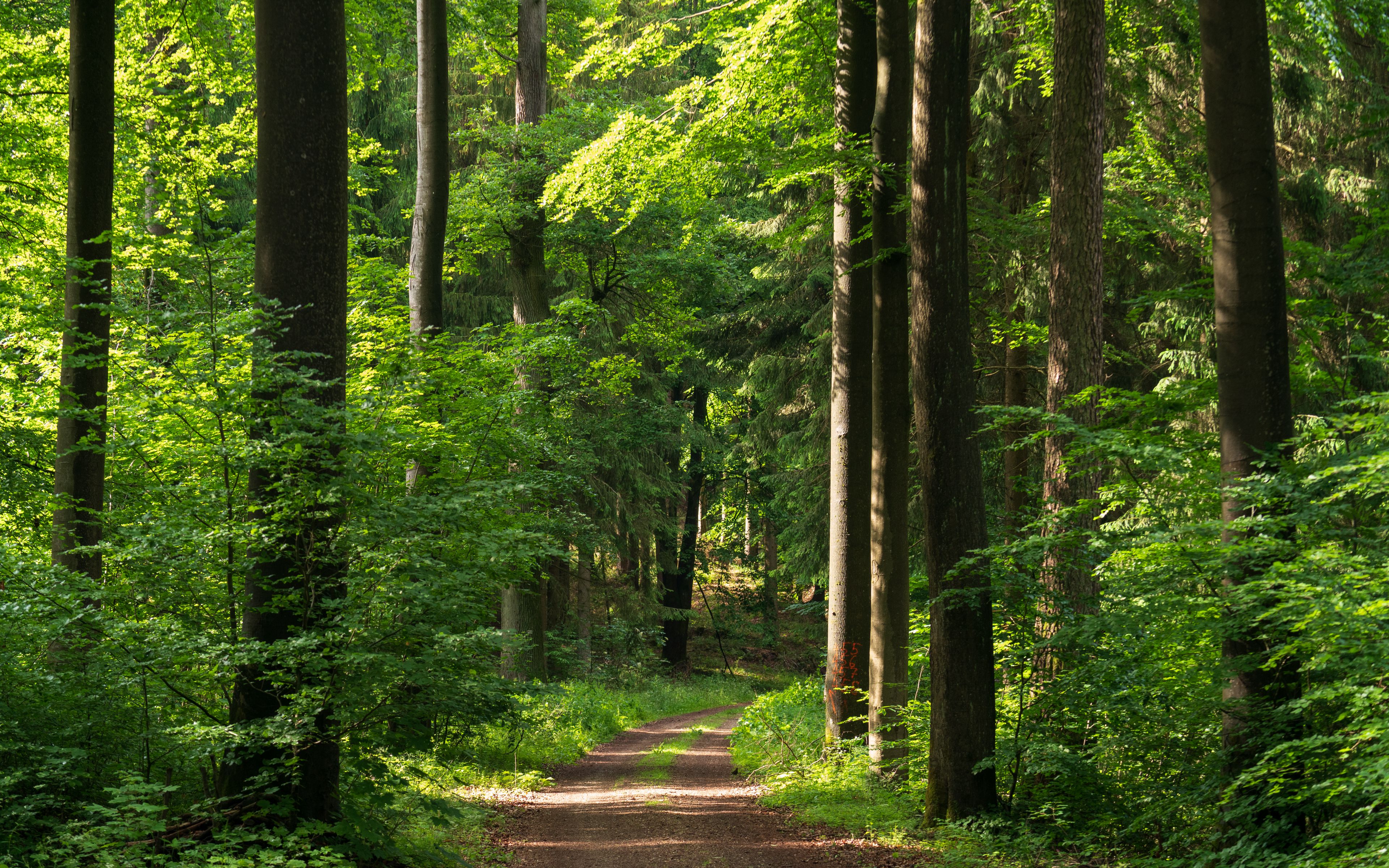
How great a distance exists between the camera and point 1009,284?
43.7ft

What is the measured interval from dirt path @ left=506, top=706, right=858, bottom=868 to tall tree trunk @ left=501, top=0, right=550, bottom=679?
113 inches

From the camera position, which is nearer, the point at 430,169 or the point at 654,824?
the point at 654,824

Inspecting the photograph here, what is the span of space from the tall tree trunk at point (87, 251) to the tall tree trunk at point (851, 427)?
692cm

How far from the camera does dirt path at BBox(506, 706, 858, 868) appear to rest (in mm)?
7477

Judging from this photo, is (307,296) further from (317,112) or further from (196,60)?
(196,60)

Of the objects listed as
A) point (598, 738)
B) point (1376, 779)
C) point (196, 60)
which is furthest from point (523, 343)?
point (1376, 779)

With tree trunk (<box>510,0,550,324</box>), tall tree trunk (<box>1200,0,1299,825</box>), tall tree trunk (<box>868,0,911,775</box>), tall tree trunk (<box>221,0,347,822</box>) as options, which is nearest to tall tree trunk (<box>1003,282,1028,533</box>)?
tall tree trunk (<box>868,0,911,775</box>)

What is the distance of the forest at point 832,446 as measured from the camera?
217 inches

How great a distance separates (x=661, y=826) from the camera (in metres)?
8.74

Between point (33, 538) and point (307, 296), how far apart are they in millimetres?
4500

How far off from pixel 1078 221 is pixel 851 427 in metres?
3.13

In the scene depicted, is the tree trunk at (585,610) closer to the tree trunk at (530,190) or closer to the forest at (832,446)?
the tree trunk at (530,190)

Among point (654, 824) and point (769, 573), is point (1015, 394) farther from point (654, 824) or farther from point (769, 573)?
point (769, 573)

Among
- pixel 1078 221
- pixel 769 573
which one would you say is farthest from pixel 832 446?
pixel 769 573
